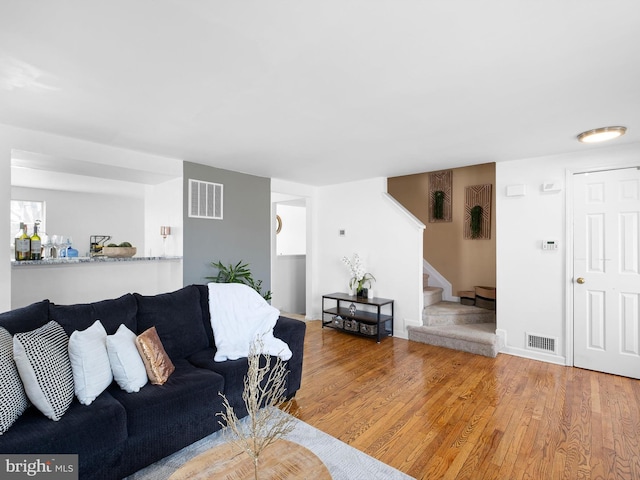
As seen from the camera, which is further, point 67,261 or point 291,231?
point 291,231

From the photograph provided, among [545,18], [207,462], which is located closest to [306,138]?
[545,18]

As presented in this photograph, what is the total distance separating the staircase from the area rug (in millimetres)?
2540

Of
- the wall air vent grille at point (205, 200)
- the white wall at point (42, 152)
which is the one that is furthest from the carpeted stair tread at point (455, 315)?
the white wall at point (42, 152)

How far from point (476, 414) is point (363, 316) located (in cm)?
240

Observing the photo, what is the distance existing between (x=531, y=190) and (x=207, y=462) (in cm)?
421

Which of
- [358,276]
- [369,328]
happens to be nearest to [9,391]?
[369,328]

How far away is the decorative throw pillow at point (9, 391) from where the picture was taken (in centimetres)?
156

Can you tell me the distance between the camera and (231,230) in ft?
→ 15.0

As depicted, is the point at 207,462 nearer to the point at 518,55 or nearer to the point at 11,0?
the point at 11,0

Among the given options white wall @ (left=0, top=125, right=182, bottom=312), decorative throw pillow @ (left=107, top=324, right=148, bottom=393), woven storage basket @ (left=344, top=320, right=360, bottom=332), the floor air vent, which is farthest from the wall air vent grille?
the floor air vent

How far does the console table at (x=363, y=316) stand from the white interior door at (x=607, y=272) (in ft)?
7.27

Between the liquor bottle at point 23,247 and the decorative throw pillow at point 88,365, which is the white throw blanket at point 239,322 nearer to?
the decorative throw pillow at point 88,365

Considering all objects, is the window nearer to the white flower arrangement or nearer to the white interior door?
the white flower arrangement

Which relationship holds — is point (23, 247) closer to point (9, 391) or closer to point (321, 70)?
point (9, 391)
